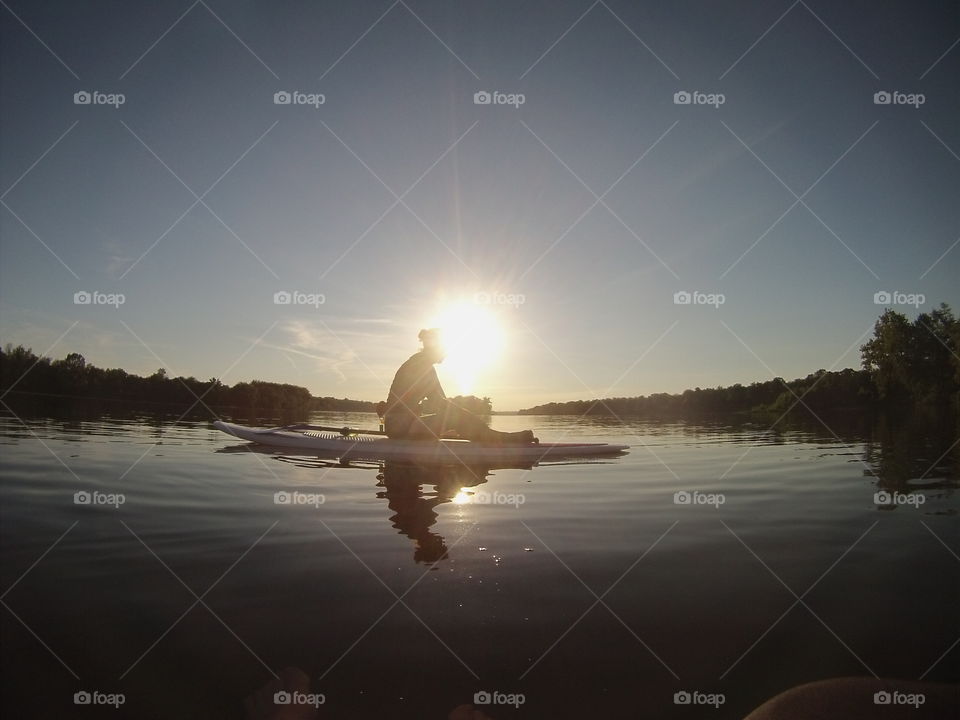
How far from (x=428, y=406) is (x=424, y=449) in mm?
1333

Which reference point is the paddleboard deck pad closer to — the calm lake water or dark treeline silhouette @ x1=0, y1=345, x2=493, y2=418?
the calm lake water

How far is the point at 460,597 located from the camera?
4297 mm

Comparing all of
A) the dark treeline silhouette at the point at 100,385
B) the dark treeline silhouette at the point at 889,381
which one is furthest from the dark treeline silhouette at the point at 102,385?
the dark treeline silhouette at the point at 889,381

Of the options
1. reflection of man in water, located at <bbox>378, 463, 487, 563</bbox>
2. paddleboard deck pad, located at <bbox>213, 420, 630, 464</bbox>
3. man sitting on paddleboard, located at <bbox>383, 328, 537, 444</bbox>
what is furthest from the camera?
man sitting on paddleboard, located at <bbox>383, 328, 537, 444</bbox>

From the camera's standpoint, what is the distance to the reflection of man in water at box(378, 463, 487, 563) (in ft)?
18.8

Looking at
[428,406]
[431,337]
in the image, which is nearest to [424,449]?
[428,406]

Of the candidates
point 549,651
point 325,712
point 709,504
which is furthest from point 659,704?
point 709,504

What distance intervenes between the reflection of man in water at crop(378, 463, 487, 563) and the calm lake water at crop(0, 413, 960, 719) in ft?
0.22

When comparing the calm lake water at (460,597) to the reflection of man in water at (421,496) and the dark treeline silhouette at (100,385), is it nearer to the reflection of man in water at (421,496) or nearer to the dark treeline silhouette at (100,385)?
the reflection of man in water at (421,496)

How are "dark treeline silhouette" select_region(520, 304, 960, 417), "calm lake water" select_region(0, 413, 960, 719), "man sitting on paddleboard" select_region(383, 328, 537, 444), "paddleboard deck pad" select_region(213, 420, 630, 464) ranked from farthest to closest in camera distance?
"dark treeline silhouette" select_region(520, 304, 960, 417) < "man sitting on paddleboard" select_region(383, 328, 537, 444) < "paddleboard deck pad" select_region(213, 420, 630, 464) < "calm lake water" select_region(0, 413, 960, 719)

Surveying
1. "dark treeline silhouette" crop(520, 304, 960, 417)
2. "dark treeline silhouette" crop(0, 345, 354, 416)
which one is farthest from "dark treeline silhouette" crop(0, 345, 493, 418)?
"dark treeline silhouette" crop(520, 304, 960, 417)

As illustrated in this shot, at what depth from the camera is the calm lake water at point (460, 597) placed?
10.6 feet

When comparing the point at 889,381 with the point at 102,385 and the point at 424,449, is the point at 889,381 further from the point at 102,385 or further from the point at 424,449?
the point at 102,385

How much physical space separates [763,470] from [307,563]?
10.3 meters
